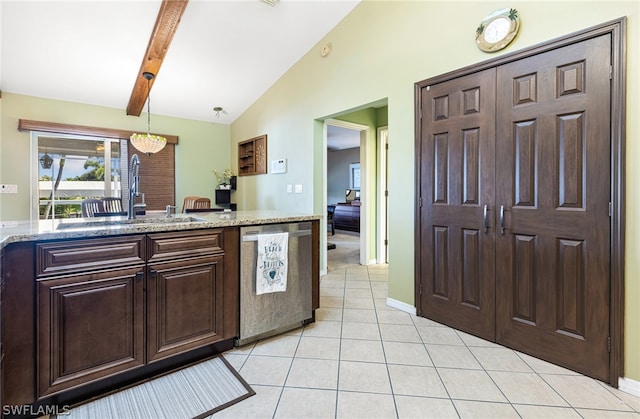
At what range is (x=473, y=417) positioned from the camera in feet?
4.77

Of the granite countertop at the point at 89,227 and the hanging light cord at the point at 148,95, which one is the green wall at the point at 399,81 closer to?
the granite countertop at the point at 89,227

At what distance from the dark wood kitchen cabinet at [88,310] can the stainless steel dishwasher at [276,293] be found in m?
0.63

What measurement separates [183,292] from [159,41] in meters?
2.86

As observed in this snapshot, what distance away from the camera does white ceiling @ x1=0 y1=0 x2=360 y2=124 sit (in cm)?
287

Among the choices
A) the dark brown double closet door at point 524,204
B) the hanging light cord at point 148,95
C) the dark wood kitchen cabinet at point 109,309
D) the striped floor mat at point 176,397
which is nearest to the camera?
the dark wood kitchen cabinet at point 109,309

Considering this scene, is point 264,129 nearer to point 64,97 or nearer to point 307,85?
point 307,85

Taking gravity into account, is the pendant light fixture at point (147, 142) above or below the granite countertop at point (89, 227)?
above

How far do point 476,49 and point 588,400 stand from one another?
92.0 inches

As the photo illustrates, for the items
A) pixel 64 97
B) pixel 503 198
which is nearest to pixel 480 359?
pixel 503 198

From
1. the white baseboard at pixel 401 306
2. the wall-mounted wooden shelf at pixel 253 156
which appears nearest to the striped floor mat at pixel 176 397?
the white baseboard at pixel 401 306

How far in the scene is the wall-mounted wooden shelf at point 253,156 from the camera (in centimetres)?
475

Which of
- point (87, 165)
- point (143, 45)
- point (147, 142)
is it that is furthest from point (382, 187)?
point (87, 165)

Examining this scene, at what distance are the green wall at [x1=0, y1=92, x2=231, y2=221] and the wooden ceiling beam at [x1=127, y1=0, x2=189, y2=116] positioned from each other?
0.75 metres

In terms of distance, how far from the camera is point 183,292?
1826 mm
